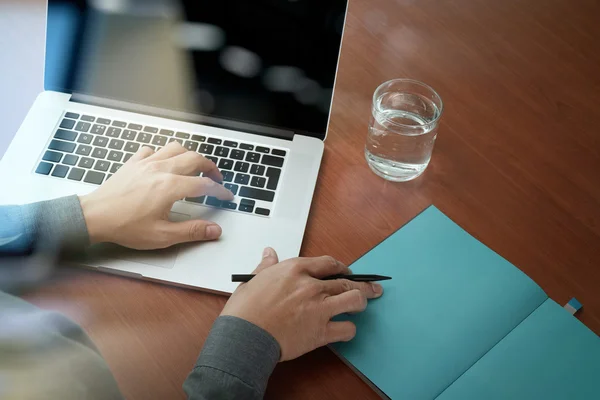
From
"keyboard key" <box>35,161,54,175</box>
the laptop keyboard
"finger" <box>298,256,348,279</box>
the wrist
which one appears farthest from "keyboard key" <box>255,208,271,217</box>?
"keyboard key" <box>35,161,54,175</box>

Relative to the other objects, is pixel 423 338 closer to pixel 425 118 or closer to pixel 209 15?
pixel 425 118

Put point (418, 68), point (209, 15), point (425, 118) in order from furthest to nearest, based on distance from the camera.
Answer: point (418, 68) < point (425, 118) < point (209, 15)

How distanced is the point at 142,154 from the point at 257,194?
184 millimetres

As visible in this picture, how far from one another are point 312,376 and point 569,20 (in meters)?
0.88

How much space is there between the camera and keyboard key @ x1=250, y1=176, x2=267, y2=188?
0.93 meters

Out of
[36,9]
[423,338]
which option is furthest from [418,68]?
[36,9]

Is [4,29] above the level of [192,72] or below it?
below

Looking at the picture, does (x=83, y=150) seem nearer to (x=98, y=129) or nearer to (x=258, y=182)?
(x=98, y=129)

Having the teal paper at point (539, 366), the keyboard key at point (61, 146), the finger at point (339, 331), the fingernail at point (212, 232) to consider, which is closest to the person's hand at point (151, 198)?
the fingernail at point (212, 232)

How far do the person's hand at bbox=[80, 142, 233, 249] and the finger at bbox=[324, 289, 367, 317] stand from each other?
187 millimetres

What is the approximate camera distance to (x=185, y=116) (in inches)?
39.2

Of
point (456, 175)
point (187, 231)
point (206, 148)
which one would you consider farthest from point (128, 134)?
point (456, 175)

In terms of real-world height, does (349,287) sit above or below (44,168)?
above

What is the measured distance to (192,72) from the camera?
0.96 metres
